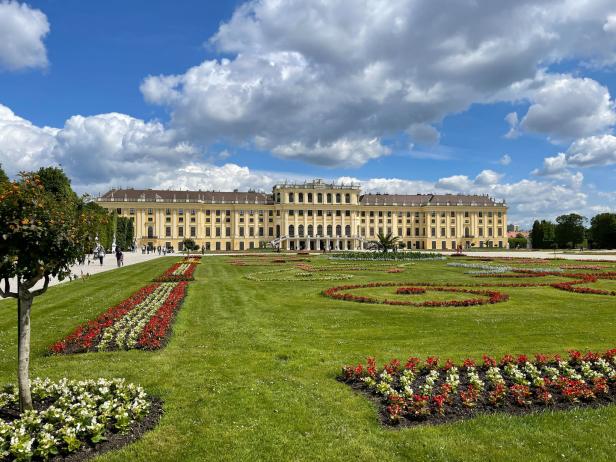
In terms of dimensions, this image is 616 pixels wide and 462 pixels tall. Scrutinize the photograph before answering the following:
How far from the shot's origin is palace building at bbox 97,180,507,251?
103 m

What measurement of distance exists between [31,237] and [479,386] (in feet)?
21.9

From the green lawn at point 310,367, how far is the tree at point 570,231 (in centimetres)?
9307

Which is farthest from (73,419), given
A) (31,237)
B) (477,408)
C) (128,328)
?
(128,328)

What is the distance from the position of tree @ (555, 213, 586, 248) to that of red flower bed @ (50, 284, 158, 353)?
10458 cm

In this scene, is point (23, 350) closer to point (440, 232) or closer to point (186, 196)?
point (186, 196)

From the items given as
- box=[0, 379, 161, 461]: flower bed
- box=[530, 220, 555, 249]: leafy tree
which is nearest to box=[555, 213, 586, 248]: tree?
box=[530, 220, 555, 249]: leafy tree

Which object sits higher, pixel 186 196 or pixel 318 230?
pixel 186 196

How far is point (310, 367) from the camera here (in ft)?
28.2

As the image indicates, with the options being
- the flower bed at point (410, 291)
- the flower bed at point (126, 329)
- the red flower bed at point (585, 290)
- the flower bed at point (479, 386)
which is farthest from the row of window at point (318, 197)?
the flower bed at point (479, 386)

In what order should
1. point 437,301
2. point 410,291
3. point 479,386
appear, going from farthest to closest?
point 410,291, point 437,301, point 479,386

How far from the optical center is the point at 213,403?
6801 mm

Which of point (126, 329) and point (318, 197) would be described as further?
point (318, 197)

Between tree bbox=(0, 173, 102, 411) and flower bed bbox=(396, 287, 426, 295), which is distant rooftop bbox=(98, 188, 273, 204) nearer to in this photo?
flower bed bbox=(396, 287, 426, 295)

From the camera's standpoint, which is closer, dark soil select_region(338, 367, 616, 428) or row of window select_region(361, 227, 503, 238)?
dark soil select_region(338, 367, 616, 428)
